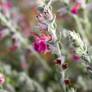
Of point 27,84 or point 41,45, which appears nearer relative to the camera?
point 41,45

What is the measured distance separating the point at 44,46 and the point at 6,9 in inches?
30.6

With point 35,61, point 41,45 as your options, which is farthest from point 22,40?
point 41,45

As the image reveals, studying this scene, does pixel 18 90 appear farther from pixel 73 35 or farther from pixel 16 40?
pixel 73 35

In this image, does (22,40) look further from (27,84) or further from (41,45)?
(41,45)

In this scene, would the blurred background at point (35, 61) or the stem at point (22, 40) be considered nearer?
the blurred background at point (35, 61)

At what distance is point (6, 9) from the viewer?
2.04 meters

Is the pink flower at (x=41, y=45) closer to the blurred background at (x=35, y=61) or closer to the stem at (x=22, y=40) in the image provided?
the blurred background at (x=35, y=61)

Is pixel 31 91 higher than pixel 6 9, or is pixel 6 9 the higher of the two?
pixel 6 9

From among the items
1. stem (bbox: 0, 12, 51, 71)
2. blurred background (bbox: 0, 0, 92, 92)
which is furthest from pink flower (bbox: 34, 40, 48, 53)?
stem (bbox: 0, 12, 51, 71)

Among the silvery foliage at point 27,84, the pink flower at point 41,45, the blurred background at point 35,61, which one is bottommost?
the pink flower at point 41,45

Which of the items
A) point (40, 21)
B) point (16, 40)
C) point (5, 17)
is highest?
point (5, 17)

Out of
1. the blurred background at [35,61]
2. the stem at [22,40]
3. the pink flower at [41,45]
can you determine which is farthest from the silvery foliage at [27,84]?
the pink flower at [41,45]

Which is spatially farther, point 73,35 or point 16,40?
point 16,40

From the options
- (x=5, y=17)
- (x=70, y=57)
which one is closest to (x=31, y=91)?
(x=70, y=57)
